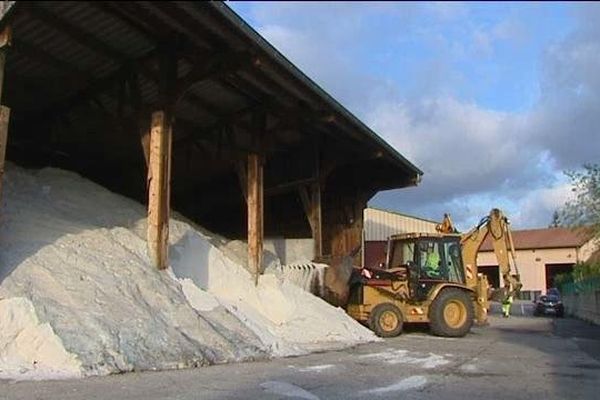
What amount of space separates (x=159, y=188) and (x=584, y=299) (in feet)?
76.9

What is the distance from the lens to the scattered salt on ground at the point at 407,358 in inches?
480

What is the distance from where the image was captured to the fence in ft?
89.1

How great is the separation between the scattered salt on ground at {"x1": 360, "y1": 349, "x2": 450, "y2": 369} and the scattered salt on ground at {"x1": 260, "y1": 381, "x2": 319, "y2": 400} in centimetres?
328

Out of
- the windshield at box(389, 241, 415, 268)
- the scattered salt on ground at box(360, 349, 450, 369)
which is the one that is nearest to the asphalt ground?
the scattered salt on ground at box(360, 349, 450, 369)

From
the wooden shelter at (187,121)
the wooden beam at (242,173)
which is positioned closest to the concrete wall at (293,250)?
the wooden shelter at (187,121)

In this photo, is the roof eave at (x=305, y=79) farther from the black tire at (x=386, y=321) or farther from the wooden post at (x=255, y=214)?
the black tire at (x=386, y=321)

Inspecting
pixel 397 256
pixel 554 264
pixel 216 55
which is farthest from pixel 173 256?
pixel 554 264

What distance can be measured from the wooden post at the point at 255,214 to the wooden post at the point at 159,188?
3462 mm

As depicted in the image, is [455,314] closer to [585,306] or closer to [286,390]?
[286,390]

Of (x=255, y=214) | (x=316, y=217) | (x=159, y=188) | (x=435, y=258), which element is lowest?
(x=435, y=258)

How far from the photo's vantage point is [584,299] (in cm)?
3100

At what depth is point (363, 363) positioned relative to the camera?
39.7 ft

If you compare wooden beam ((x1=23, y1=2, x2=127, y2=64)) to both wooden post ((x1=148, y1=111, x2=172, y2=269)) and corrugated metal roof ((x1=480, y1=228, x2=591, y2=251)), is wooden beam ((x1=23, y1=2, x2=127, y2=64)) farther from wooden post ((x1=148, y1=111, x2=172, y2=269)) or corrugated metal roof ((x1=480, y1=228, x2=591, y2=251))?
corrugated metal roof ((x1=480, y1=228, x2=591, y2=251))

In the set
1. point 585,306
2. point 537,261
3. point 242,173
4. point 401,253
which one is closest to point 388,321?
point 401,253
